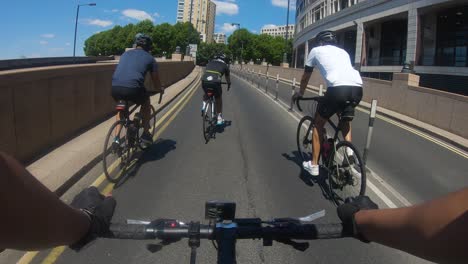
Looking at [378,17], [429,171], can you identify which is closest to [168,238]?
[429,171]

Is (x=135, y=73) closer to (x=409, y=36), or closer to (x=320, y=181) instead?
(x=320, y=181)

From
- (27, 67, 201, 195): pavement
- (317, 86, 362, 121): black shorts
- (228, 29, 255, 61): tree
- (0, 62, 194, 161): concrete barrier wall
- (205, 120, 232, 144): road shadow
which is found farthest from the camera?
(228, 29, 255, 61): tree

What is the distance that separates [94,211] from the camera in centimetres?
183

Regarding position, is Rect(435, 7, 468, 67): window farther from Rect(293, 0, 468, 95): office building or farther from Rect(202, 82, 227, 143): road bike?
Rect(202, 82, 227, 143): road bike

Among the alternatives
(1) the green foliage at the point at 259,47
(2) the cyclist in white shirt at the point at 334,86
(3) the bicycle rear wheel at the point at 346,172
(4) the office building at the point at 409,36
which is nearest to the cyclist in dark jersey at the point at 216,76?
(2) the cyclist in white shirt at the point at 334,86

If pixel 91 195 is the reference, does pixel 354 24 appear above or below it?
above

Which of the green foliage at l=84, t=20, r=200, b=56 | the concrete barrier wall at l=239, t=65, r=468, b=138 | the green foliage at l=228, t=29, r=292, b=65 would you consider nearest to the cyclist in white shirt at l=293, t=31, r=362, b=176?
the concrete barrier wall at l=239, t=65, r=468, b=138

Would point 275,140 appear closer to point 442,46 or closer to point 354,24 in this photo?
point 442,46

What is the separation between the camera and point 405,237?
155 cm

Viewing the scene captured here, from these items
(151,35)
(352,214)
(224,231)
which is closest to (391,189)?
(352,214)

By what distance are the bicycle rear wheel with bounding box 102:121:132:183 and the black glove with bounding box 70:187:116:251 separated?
5043 millimetres

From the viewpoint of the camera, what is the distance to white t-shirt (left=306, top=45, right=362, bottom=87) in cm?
650

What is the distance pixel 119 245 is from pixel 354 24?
5182 cm

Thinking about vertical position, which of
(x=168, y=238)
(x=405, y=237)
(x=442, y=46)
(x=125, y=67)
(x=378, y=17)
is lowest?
(x=168, y=238)
